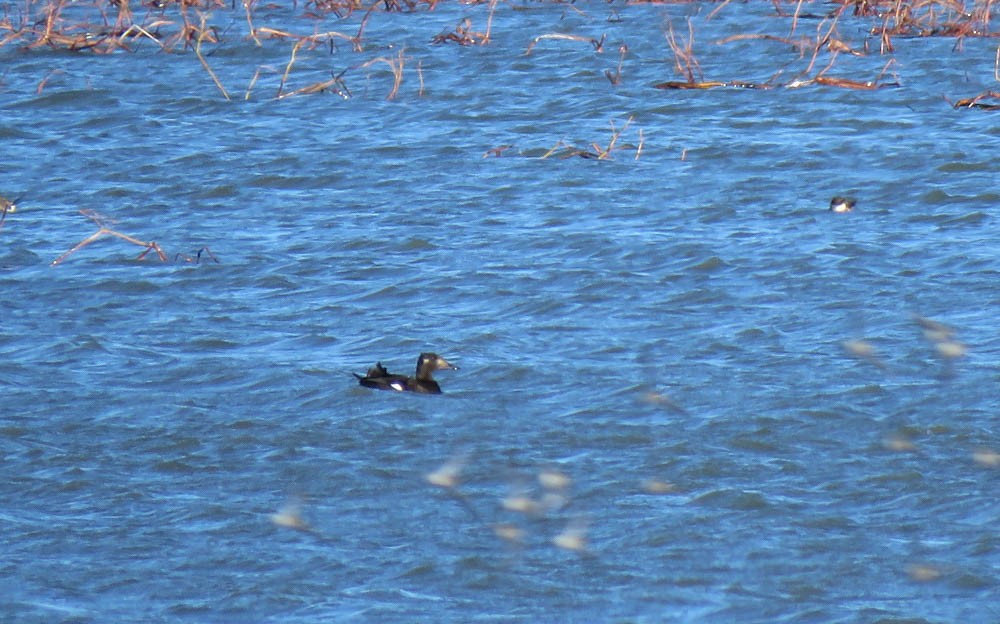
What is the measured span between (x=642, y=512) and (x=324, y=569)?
1.06 metres

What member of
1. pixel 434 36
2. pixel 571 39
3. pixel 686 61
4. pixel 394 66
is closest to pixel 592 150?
pixel 686 61

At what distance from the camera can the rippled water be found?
521 centimetres

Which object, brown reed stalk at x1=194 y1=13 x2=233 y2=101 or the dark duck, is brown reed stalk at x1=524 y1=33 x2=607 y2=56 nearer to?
brown reed stalk at x1=194 y1=13 x2=233 y2=101

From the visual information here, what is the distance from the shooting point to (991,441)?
6.05 metres

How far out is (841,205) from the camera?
31.1ft

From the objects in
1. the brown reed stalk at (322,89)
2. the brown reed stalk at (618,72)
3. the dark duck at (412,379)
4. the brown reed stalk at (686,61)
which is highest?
the dark duck at (412,379)

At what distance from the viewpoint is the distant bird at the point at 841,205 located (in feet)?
31.1

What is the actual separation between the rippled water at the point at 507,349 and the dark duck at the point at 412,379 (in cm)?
9

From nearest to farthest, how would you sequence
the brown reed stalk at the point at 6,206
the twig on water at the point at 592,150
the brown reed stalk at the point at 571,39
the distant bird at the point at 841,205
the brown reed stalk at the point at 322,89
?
the distant bird at the point at 841,205 → the brown reed stalk at the point at 6,206 → the twig on water at the point at 592,150 → the brown reed stalk at the point at 322,89 → the brown reed stalk at the point at 571,39

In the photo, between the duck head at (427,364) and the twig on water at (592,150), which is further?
the twig on water at (592,150)

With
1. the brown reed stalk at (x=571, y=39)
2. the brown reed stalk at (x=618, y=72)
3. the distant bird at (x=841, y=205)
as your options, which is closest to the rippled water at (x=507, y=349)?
the brown reed stalk at (x=618, y=72)

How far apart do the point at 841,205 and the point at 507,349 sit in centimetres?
287

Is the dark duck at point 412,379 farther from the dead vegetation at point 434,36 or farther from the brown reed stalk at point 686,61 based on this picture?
the brown reed stalk at point 686,61

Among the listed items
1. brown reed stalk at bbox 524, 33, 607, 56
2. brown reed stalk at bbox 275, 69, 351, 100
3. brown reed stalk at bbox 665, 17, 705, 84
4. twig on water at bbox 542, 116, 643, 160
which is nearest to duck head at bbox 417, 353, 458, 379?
twig on water at bbox 542, 116, 643, 160
